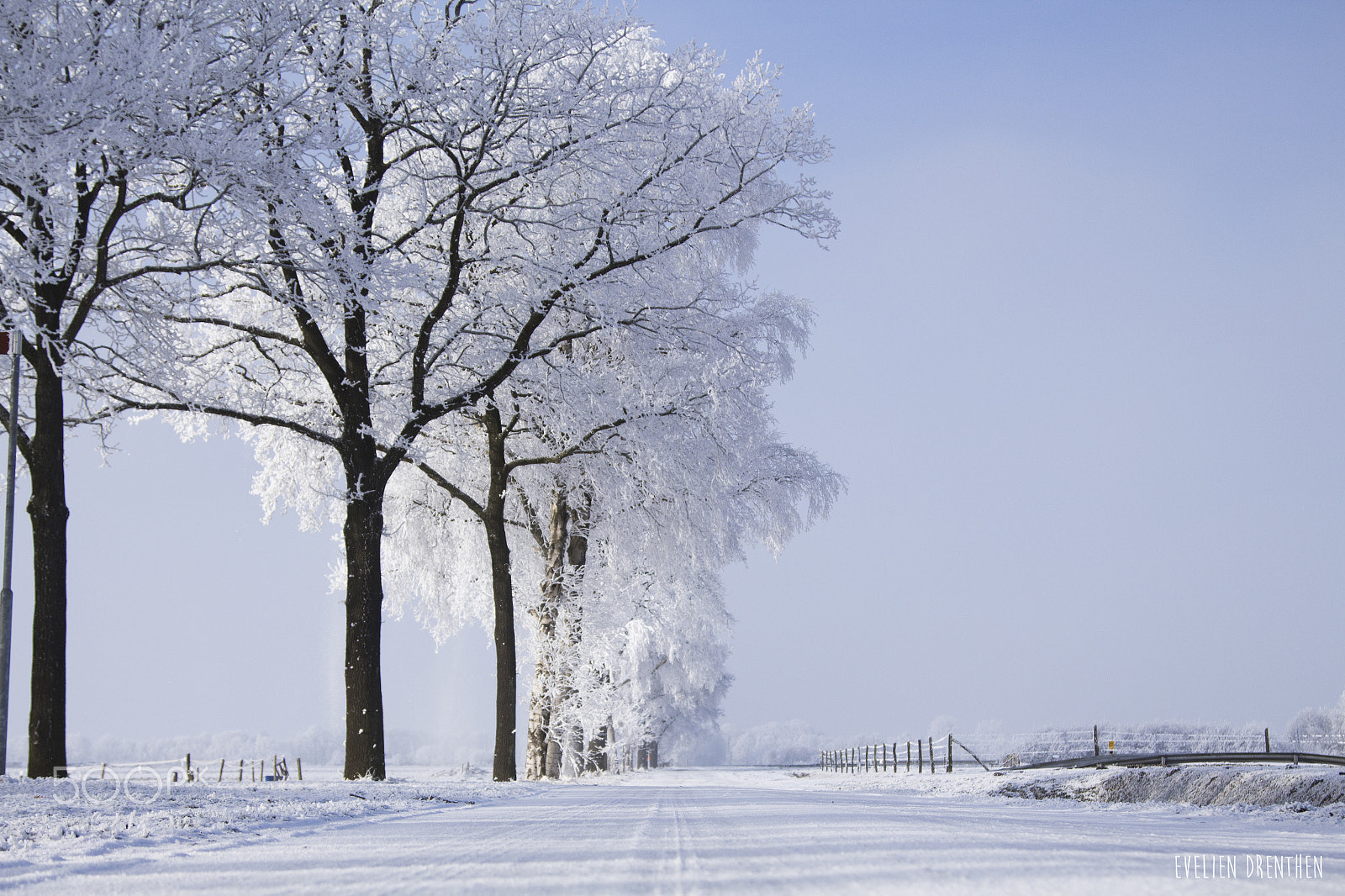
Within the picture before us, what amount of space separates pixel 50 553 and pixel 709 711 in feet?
146

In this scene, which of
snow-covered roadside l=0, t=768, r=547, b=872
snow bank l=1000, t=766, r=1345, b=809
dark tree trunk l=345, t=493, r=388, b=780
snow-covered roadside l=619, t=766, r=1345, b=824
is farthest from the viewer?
dark tree trunk l=345, t=493, r=388, b=780

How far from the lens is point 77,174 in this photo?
30.8 ft

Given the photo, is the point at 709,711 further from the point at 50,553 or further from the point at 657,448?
the point at 50,553

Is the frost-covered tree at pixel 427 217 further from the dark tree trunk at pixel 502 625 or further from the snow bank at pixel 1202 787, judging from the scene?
the snow bank at pixel 1202 787

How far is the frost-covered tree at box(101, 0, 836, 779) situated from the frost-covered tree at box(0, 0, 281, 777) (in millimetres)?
456

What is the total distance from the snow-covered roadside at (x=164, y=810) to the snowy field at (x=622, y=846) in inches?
0.9

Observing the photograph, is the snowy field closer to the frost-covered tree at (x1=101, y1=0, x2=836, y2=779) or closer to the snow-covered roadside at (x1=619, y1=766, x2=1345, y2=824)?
the snow-covered roadside at (x1=619, y1=766, x2=1345, y2=824)

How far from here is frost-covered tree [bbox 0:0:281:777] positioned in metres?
7.25

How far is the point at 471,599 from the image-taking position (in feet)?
64.8

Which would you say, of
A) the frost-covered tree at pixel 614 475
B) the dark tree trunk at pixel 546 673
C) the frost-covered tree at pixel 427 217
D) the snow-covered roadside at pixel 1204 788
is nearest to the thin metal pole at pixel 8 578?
the frost-covered tree at pixel 427 217

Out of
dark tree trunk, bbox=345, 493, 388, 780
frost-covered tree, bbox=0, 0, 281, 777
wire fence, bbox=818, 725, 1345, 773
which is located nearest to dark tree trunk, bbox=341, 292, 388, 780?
dark tree trunk, bbox=345, 493, 388, 780

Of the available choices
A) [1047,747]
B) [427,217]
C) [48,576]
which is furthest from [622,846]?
[1047,747]

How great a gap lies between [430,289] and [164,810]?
8571 millimetres

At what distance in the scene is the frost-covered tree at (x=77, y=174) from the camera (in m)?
7.25
